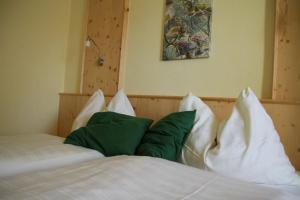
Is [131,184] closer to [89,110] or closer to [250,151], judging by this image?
[250,151]

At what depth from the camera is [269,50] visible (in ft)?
5.89

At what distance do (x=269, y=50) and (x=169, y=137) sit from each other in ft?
3.38

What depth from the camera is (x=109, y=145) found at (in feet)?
5.35

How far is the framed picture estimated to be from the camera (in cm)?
209

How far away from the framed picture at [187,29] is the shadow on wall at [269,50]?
459 mm

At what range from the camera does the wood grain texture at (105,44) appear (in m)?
2.67

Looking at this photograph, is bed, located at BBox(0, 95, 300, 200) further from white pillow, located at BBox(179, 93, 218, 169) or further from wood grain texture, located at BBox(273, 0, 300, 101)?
wood grain texture, located at BBox(273, 0, 300, 101)

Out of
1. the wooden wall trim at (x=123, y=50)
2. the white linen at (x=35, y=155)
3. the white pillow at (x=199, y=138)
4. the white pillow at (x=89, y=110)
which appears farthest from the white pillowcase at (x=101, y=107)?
the white pillow at (x=199, y=138)

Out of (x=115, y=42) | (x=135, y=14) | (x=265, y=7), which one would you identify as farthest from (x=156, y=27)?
(x=265, y=7)

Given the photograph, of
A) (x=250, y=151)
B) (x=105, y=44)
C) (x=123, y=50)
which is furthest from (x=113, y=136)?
(x=105, y=44)

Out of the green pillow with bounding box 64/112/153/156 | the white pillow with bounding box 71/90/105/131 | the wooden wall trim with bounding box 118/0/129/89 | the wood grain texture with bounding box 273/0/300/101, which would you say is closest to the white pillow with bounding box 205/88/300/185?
the wood grain texture with bounding box 273/0/300/101

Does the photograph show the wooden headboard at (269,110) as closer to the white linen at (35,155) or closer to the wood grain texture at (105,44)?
the wood grain texture at (105,44)

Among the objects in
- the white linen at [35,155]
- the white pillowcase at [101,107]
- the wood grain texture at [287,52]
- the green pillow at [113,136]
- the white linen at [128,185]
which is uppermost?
the wood grain texture at [287,52]

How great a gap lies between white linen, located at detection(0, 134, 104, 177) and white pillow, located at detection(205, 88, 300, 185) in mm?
806
